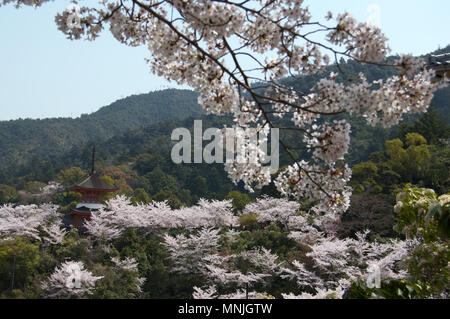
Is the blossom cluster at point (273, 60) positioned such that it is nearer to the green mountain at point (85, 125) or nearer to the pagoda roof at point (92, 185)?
the pagoda roof at point (92, 185)

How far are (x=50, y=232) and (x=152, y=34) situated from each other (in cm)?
Result: 999

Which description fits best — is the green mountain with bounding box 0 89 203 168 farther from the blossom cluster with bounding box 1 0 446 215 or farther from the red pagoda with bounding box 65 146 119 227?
the blossom cluster with bounding box 1 0 446 215

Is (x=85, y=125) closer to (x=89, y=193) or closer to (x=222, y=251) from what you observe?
(x=89, y=193)

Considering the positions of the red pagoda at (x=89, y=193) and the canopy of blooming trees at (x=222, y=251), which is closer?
the canopy of blooming trees at (x=222, y=251)

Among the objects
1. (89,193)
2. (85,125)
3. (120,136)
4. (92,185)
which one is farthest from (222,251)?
(85,125)

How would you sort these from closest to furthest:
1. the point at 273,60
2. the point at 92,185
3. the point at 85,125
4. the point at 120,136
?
the point at 273,60 < the point at 92,185 < the point at 120,136 < the point at 85,125

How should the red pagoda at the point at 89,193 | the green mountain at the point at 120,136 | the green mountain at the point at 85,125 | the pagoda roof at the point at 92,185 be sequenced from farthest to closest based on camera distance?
the green mountain at the point at 85,125
the green mountain at the point at 120,136
the pagoda roof at the point at 92,185
the red pagoda at the point at 89,193

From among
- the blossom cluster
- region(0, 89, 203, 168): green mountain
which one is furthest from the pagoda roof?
region(0, 89, 203, 168): green mountain

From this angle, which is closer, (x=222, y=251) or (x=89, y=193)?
(x=222, y=251)

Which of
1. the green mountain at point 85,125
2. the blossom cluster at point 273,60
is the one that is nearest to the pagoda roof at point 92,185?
the blossom cluster at point 273,60

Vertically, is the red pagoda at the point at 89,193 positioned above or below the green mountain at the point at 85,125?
below

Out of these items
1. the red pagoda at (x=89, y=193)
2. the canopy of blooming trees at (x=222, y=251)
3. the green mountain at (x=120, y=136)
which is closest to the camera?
the canopy of blooming trees at (x=222, y=251)

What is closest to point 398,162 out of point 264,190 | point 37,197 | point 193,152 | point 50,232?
point 264,190
